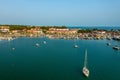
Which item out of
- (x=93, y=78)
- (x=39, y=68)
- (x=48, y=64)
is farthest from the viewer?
(x=48, y=64)

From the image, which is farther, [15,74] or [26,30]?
[26,30]

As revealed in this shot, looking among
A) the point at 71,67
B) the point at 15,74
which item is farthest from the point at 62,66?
the point at 15,74

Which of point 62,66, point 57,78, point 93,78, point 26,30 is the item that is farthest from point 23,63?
point 26,30

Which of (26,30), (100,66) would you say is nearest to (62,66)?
(100,66)

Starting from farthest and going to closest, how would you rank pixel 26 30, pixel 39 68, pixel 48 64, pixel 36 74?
pixel 26 30
pixel 48 64
pixel 39 68
pixel 36 74

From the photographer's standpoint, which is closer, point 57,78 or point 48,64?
point 57,78

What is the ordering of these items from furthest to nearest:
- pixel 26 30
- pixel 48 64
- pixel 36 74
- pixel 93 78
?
pixel 26 30, pixel 48 64, pixel 36 74, pixel 93 78

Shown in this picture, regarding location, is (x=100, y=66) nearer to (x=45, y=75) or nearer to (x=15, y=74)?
(x=45, y=75)

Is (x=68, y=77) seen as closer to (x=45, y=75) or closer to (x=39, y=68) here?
(x=45, y=75)
